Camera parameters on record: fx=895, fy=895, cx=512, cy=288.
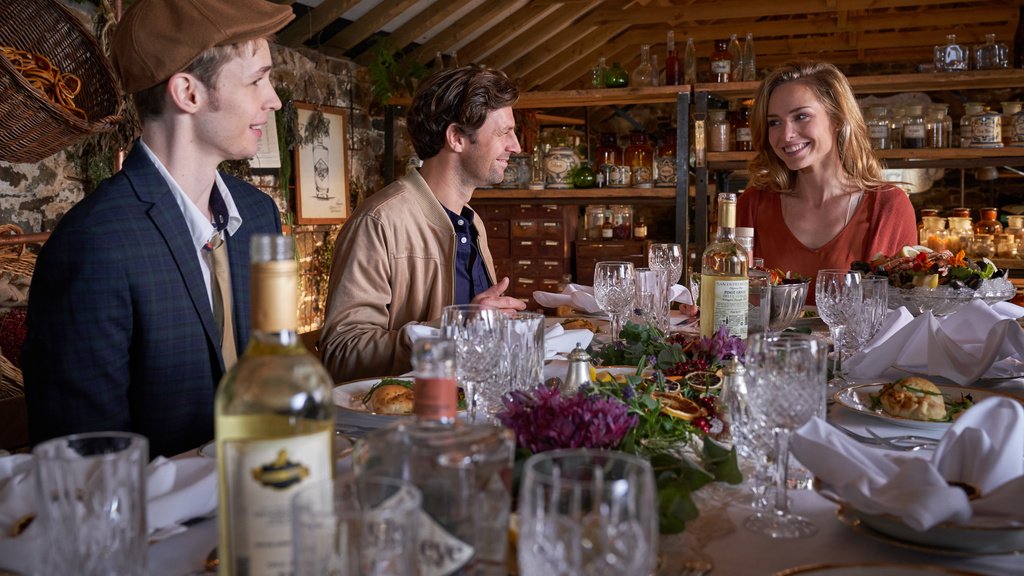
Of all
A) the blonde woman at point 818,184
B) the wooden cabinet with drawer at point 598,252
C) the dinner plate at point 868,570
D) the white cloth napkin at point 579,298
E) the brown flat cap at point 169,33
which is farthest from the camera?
the wooden cabinet with drawer at point 598,252

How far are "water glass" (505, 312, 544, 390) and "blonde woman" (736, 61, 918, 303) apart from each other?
87.6 inches

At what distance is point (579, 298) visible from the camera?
2.49 m

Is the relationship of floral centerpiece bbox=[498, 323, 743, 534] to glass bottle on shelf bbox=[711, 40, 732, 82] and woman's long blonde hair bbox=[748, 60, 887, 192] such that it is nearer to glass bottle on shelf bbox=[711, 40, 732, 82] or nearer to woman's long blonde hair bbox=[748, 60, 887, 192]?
woman's long blonde hair bbox=[748, 60, 887, 192]

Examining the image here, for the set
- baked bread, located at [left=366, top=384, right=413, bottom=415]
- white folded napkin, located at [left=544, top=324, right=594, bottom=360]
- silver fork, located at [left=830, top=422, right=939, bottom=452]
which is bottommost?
silver fork, located at [left=830, top=422, right=939, bottom=452]

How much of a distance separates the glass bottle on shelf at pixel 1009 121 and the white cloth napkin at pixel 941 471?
419 cm

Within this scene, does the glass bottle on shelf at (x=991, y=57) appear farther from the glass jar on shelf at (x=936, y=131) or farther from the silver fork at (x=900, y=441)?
the silver fork at (x=900, y=441)

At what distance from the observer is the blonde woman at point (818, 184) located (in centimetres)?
321

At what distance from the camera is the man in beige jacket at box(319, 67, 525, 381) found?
2082 millimetres

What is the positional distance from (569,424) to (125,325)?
37.8 inches

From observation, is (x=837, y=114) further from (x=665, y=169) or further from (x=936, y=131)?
(x=665, y=169)

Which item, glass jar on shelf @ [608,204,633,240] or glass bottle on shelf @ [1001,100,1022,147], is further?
glass jar on shelf @ [608,204,633,240]

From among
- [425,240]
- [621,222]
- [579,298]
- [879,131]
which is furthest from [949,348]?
[621,222]

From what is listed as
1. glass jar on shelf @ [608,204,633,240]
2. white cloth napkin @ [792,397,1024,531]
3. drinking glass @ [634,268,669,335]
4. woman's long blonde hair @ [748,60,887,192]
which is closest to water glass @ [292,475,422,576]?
white cloth napkin @ [792,397,1024,531]

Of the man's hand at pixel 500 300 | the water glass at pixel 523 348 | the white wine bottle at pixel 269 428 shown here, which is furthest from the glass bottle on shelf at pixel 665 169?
the white wine bottle at pixel 269 428
